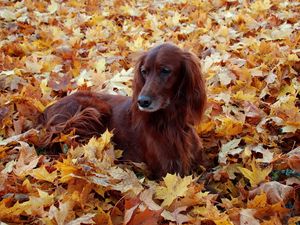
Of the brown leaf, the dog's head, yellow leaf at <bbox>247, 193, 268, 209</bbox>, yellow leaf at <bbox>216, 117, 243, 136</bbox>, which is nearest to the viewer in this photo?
yellow leaf at <bbox>247, 193, 268, 209</bbox>

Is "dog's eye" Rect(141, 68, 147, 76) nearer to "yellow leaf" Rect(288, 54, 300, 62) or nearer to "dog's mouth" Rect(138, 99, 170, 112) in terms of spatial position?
"dog's mouth" Rect(138, 99, 170, 112)

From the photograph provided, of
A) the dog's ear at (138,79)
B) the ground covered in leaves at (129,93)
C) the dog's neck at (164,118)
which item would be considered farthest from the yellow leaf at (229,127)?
the dog's ear at (138,79)

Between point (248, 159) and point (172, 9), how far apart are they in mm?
4578

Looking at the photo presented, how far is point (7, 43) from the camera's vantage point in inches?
225

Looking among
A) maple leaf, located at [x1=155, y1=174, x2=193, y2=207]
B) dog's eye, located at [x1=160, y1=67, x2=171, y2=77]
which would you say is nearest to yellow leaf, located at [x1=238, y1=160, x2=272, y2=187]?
maple leaf, located at [x1=155, y1=174, x2=193, y2=207]

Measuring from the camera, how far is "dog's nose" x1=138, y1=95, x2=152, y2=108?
3008 mm

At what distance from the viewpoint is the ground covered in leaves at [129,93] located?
242 cm

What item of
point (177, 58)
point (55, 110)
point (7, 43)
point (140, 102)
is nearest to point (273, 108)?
point (177, 58)

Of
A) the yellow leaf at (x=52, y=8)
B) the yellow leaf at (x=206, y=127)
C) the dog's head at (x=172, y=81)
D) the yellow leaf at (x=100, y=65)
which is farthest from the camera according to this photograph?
the yellow leaf at (x=52, y=8)

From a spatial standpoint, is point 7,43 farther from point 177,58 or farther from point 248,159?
point 248,159

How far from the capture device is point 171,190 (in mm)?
2521

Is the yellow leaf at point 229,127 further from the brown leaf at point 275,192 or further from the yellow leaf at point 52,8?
the yellow leaf at point 52,8

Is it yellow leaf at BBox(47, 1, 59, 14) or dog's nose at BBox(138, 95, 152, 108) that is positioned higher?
dog's nose at BBox(138, 95, 152, 108)

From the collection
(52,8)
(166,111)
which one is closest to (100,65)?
(166,111)
